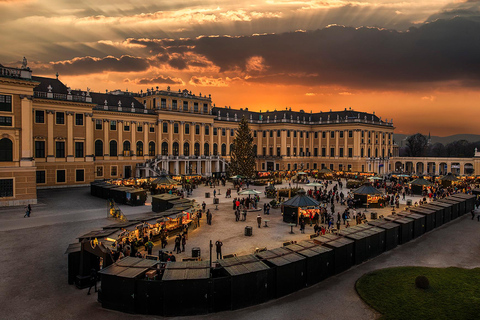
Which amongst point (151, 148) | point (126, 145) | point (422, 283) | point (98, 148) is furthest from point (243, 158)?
point (422, 283)

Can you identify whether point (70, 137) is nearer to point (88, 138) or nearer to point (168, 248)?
point (88, 138)

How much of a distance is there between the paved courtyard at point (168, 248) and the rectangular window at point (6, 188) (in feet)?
9.46

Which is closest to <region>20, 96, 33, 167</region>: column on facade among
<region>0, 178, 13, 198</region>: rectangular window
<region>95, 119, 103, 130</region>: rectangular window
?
<region>0, 178, 13, 198</region>: rectangular window

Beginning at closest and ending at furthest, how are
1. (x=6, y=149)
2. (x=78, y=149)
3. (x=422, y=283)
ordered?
(x=422, y=283) < (x=6, y=149) < (x=78, y=149)

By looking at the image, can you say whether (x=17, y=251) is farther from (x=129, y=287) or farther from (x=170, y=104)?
(x=170, y=104)

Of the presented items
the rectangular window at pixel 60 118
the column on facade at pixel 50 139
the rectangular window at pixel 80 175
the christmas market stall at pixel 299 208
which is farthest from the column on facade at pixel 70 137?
the christmas market stall at pixel 299 208

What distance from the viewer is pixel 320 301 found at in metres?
14.3

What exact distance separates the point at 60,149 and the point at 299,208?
41485 mm

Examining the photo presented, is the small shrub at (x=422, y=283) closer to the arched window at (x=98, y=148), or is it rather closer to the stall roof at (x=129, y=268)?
the stall roof at (x=129, y=268)

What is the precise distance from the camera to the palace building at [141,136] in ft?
118

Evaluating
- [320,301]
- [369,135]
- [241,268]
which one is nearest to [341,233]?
[320,301]

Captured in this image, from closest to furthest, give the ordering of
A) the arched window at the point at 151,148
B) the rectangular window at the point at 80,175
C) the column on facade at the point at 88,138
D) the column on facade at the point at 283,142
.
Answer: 1. the rectangular window at the point at 80,175
2. the column on facade at the point at 88,138
3. the arched window at the point at 151,148
4. the column on facade at the point at 283,142

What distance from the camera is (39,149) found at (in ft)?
158

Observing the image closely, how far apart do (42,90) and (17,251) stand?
126ft
